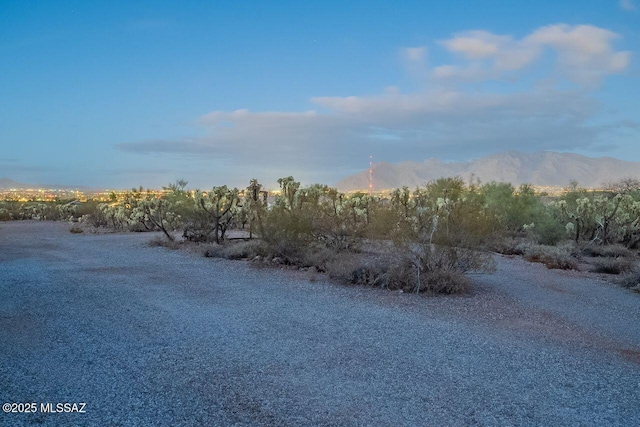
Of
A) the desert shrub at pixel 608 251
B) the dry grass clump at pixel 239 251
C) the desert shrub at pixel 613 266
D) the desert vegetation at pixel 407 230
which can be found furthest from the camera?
the desert shrub at pixel 608 251

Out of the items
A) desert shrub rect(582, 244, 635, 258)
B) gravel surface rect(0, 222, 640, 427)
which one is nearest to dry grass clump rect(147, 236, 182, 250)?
gravel surface rect(0, 222, 640, 427)

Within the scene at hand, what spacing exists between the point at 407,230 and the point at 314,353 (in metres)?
6.15

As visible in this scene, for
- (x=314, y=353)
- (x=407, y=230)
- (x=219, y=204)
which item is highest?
(x=219, y=204)

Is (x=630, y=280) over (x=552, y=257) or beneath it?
beneath

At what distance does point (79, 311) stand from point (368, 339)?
17.9 ft

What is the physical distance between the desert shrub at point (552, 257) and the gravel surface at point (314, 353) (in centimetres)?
305

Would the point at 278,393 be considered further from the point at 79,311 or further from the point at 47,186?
the point at 47,186

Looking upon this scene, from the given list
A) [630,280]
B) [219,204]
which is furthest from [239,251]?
[630,280]

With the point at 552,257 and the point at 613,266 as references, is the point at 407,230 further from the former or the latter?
the point at 613,266

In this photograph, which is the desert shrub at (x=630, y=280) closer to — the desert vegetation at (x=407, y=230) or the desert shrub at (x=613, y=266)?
the desert vegetation at (x=407, y=230)

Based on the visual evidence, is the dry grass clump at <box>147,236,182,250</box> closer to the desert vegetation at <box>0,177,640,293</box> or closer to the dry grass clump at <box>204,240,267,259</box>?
the desert vegetation at <box>0,177,640,293</box>

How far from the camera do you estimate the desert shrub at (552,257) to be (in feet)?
52.0

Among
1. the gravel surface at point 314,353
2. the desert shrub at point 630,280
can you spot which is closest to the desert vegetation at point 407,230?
the desert shrub at point 630,280

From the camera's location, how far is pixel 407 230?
12.6 meters
